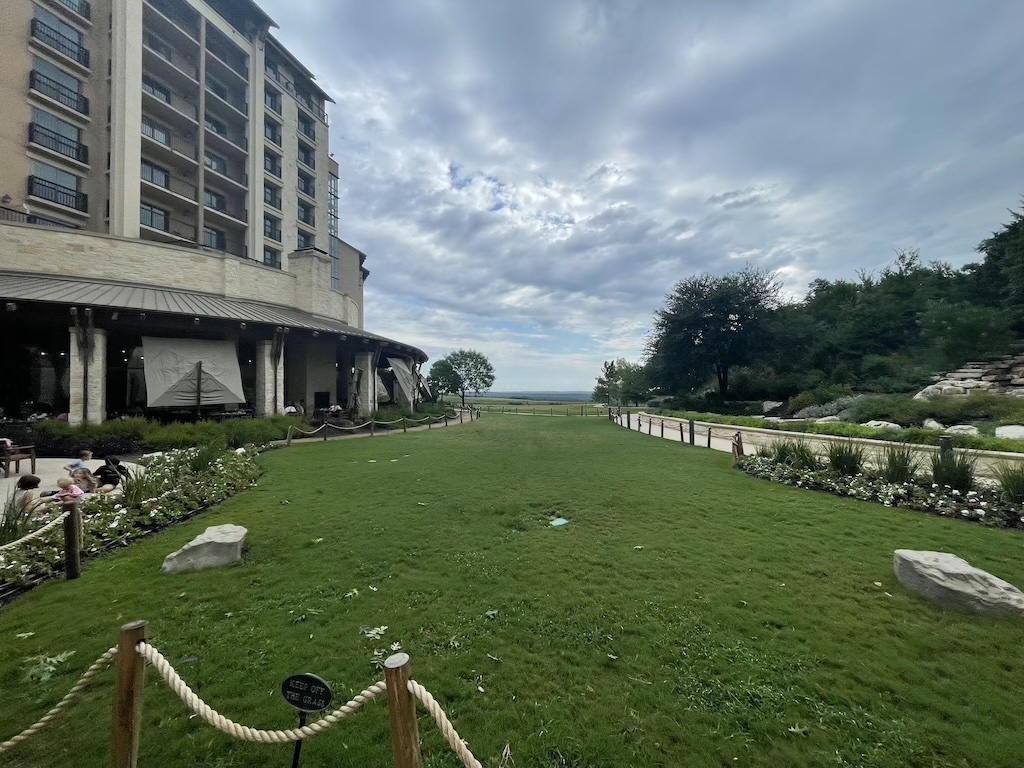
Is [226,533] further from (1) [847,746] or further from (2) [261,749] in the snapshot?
(1) [847,746]

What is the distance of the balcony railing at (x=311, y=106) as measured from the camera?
38.5 m

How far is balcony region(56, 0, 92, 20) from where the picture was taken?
78.3ft

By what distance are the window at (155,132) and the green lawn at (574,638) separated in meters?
30.9

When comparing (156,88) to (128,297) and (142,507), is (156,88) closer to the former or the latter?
(128,297)

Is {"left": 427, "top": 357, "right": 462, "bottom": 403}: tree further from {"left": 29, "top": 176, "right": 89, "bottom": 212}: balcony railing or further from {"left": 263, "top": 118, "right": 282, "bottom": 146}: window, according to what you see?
{"left": 29, "top": 176, "right": 89, "bottom": 212}: balcony railing

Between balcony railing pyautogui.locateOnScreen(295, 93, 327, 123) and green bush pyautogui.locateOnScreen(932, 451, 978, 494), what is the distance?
4840 centimetres

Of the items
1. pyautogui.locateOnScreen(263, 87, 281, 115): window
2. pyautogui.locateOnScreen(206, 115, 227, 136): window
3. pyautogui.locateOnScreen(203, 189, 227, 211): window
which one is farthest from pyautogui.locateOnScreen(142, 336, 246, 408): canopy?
pyautogui.locateOnScreen(263, 87, 281, 115): window

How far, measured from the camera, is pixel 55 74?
2309 cm

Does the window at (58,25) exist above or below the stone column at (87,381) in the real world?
above

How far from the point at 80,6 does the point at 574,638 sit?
134 feet

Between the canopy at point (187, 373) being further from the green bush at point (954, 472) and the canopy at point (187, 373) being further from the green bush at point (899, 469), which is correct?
the green bush at point (954, 472)

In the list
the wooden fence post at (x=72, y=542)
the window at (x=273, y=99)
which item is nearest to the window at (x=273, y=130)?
the window at (x=273, y=99)

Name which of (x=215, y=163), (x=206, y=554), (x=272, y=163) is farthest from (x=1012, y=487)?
(x=272, y=163)

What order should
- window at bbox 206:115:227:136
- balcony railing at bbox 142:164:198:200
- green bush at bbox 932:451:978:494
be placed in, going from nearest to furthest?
green bush at bbox 932:451:978:494
balcony railing at bbox 142:164:198:200
window at bbox 206:115:227:136
